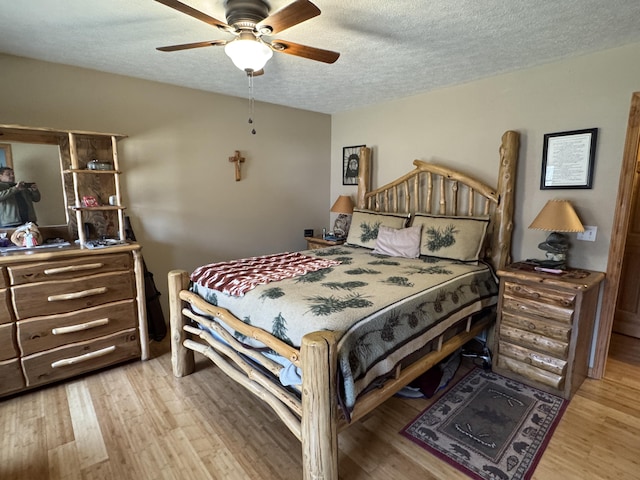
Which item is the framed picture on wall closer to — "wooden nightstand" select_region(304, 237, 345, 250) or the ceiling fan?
the ceiling fan

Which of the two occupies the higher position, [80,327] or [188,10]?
[188,10]

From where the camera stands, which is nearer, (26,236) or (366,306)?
(366,306)

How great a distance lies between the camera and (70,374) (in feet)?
7.46

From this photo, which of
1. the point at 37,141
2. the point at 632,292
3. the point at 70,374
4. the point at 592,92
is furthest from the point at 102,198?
the point at 632,292

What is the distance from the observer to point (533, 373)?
7.33ft

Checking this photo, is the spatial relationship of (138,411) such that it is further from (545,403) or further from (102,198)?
Answer: (545,403)

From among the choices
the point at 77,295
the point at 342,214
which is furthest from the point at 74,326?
the point at 342,214

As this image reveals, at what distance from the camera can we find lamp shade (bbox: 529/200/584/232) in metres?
2.17

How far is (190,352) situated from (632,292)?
153 inches

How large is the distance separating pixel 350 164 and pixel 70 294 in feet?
9.94

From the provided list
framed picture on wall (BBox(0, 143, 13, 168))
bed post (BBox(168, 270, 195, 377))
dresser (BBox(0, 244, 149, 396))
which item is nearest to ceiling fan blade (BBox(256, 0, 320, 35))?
bed post (BBox(168, 270, 195, 377))

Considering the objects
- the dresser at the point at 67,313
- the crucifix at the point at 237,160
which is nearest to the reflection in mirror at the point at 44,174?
the dresser at the point at 67,313

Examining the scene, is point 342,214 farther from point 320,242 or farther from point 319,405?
point 319,405

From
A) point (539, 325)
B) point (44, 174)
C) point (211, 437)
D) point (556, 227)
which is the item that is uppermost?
point (44, 174)
